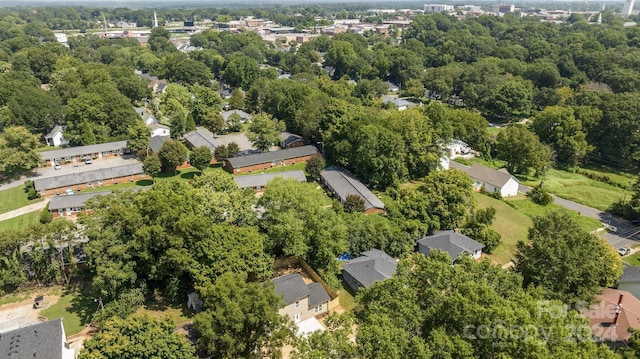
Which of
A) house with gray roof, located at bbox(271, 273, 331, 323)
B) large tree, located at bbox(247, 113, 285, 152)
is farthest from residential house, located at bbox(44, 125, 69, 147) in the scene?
house with gray roof, located at bbox(271, 273, 331, 323)

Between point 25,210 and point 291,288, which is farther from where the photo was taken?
point 25,210

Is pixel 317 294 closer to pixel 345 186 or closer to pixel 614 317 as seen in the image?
pixel 614 317

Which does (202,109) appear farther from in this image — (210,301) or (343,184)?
(210,301)

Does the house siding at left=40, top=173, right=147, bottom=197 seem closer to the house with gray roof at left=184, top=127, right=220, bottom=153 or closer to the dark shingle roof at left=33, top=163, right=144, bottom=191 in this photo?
the dark shingle roof at left=33, top=163, right=144, bottom=191

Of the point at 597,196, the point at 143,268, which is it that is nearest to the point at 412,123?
the point at 597,196

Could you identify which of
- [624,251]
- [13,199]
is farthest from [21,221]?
[624,251]

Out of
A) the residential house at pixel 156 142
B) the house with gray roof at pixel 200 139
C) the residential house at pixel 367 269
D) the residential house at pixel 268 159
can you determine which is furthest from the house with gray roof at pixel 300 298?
the residential house at pixel 156 142

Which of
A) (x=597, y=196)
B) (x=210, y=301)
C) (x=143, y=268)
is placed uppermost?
(x=210, y=301)
